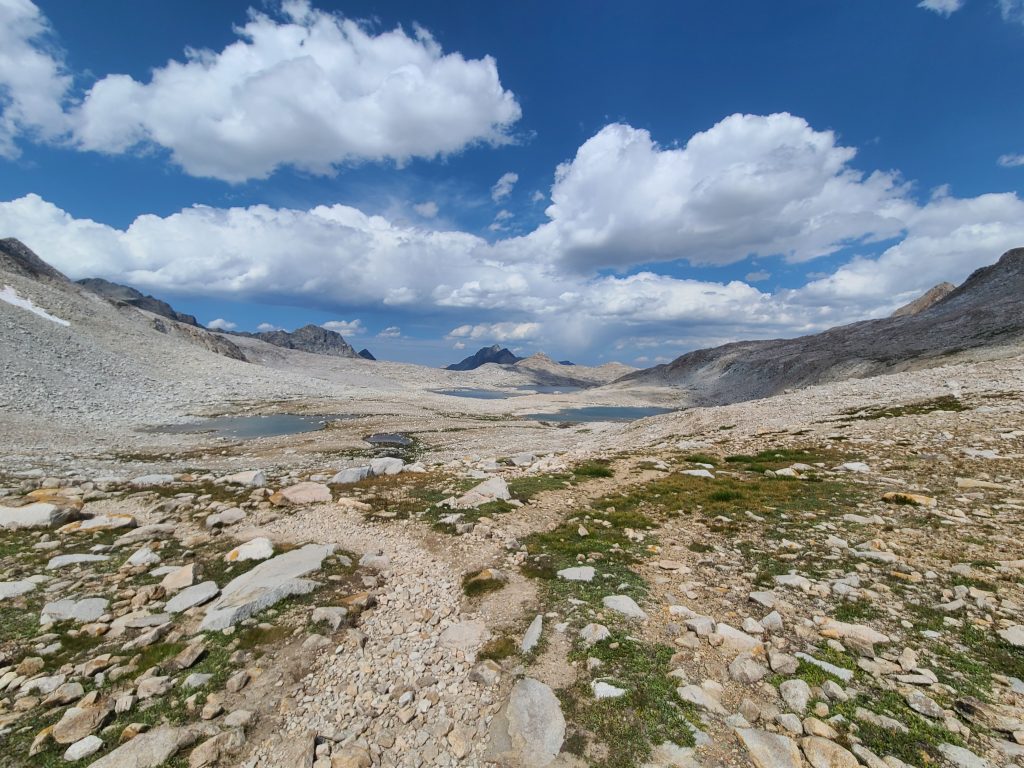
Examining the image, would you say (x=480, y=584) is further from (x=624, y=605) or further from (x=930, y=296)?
(x=930, y=296)

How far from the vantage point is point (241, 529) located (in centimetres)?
1298

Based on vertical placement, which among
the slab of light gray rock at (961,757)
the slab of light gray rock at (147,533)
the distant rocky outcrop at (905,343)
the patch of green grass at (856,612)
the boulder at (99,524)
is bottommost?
the patch of green grass at (856,612)

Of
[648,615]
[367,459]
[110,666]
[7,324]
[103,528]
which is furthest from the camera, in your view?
[7,324]

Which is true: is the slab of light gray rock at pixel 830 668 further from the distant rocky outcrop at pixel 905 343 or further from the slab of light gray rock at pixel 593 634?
the distant rocky outcrop at pixel 905 343

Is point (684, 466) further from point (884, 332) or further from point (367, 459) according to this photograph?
point (884, 332)

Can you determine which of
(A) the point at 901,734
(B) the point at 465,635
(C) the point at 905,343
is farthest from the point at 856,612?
(C) the point at 905,343

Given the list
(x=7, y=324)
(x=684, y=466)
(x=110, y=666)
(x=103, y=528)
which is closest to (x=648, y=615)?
(x=110, y=666)

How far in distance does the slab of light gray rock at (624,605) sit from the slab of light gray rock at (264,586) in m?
5.83

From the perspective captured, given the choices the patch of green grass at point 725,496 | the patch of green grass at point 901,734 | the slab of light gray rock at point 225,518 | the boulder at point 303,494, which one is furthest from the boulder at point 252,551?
the patch of green grass at point 725,496

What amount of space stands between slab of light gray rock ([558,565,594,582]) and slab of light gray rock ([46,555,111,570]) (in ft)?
35.5

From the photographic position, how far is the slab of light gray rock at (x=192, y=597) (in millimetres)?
8758

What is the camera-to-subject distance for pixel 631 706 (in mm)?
5691

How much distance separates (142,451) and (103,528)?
27263mm

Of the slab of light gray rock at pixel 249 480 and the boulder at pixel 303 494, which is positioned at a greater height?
the slab of light gray rock at pixel 249 480
